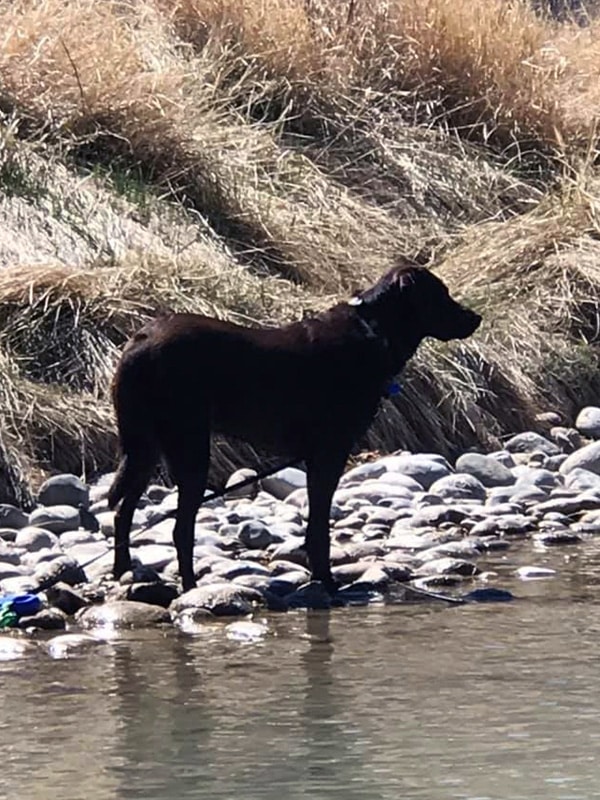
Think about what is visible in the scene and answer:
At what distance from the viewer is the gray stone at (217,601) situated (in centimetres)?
656

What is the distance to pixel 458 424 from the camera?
33.1 feet

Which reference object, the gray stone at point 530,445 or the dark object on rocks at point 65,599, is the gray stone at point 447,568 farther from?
the gray stone at point 530,445

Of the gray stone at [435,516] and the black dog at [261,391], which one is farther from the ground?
the black dog at [261,391]

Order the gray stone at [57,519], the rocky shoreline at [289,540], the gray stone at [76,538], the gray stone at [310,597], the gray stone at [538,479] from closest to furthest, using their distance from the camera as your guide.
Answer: the rocky shoreline at [289,540] < the gray stone at [310,597] < the gray stone at [76,538] < the gray stone at [57,519] < the gray stone at [538,479]

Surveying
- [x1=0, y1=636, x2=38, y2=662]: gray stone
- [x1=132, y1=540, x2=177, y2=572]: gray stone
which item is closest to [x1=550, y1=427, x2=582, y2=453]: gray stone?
[x1=132, y1=540, x2=177, y2=572]: gray stone

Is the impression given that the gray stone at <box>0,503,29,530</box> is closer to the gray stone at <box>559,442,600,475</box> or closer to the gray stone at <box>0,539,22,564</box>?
the gray stone at <box>0,539,22,564</box>

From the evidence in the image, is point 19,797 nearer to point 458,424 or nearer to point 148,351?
point 148,351

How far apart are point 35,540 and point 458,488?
2372 mm

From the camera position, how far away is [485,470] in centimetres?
938

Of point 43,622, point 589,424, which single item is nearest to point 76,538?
point 43,622

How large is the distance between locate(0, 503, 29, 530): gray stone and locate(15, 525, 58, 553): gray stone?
293 millimetres

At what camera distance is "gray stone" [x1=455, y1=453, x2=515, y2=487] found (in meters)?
9.34

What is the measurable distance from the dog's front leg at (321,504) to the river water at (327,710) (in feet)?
1.11

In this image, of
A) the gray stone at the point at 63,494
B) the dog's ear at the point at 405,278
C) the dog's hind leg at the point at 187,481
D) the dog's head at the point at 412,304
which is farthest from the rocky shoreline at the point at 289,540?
the dog's ear at the point at 405,278
